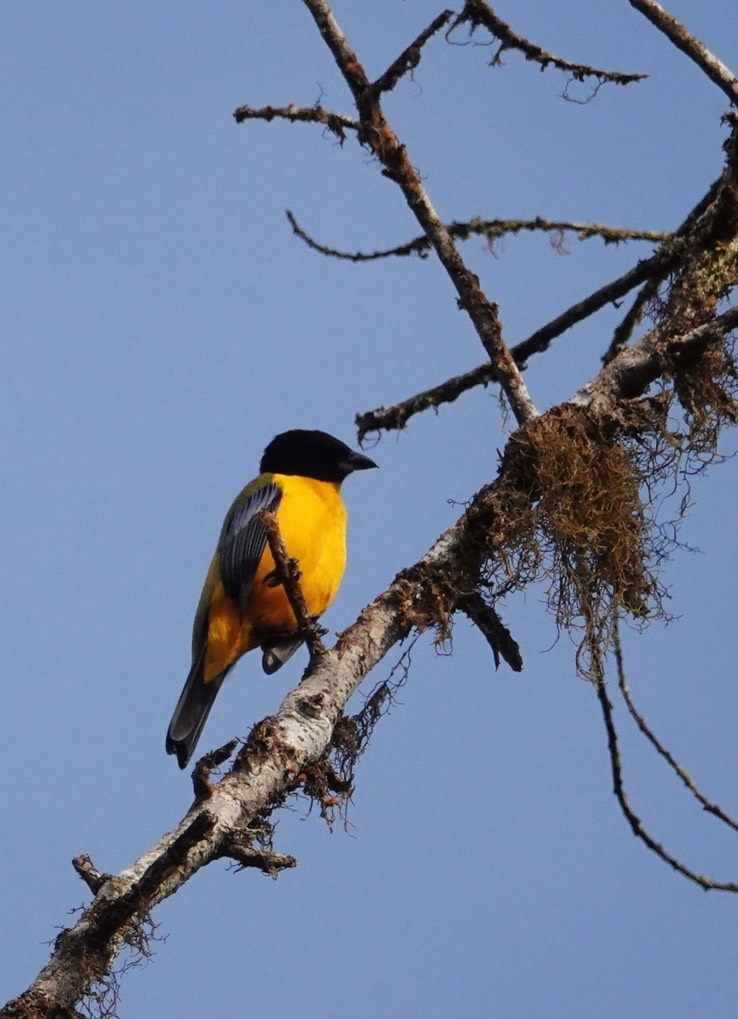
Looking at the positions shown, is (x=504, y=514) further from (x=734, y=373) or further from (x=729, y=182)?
(x=729, y=182)

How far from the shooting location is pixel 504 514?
178 inches

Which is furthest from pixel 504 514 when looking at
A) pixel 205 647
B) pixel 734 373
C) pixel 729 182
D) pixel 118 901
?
pixel 205 647

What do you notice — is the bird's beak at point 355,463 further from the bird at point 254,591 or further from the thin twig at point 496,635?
the thin twig at point 496,635

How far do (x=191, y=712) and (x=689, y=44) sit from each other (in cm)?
345

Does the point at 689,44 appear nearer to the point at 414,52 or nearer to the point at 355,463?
the point at 414,52

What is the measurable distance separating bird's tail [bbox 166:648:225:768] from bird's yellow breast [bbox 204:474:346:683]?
0.16 feet

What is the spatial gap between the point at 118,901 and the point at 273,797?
0.71 m

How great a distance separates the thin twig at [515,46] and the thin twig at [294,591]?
1782 millimetres

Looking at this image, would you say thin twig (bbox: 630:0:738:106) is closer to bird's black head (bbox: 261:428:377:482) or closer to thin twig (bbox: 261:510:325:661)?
thin twig (bbox: 261:510:325:661)

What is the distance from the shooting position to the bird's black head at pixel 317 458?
287 inches

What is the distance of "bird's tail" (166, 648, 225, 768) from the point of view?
600 cm

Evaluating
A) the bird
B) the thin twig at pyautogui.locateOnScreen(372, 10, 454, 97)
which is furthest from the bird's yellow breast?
the thin twig at pyautogui.locateOnScreen(372, 10, 454, 97)

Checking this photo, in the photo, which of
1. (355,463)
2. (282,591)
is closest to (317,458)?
(355,463)

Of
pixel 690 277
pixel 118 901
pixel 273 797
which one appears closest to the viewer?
pixel 118 901
